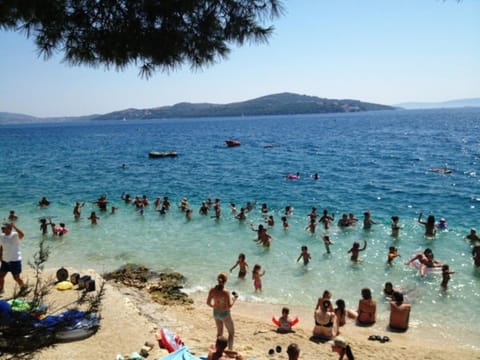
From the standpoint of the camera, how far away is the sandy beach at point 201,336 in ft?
25.3

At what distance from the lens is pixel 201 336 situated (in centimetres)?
916

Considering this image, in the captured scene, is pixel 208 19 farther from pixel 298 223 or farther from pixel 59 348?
pixel 298 223

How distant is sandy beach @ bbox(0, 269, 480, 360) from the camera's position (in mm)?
7727

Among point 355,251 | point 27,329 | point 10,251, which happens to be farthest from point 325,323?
point 10,251

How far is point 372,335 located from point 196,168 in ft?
113

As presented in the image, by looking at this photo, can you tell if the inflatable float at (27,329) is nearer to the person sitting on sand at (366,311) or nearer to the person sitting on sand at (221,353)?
the person sitting on sand at (221,353)

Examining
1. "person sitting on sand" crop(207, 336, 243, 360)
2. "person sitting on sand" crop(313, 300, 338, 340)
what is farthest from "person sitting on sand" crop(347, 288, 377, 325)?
"person sitting on sand" crop(207, 336, 243, 360)

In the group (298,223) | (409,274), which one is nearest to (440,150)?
(298,223)

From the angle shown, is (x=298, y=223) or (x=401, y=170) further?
(x=401, y=170)

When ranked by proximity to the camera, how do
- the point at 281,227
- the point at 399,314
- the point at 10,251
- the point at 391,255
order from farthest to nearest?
the point at 281,227 < the point at 391,255 < the point at 399,314 < the point at 10,251

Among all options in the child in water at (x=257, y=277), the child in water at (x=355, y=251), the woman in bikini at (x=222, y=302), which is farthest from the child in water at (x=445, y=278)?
the woman in bikini at (x=222, y=302)

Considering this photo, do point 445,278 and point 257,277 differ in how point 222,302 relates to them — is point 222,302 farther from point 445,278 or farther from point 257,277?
point 445,278

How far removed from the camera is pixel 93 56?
6.43 meters

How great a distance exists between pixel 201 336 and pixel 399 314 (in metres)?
4.88
